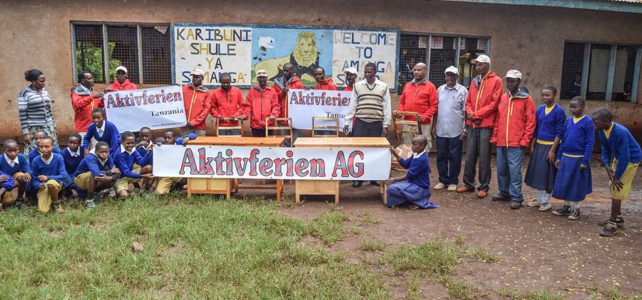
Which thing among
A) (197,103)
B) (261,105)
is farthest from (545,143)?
(197,103)

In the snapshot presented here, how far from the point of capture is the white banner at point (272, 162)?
6.40m

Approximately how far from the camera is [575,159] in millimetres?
5758

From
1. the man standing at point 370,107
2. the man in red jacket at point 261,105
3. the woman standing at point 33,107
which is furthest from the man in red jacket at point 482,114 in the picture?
the woman standing at point 33,107

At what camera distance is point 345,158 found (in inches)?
252

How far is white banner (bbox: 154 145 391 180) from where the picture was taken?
21.0 ft

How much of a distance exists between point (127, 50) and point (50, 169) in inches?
168

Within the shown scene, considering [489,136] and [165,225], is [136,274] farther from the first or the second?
[489,136]

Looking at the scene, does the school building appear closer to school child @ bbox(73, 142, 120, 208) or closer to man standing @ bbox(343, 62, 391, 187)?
man standing @ bbox(343, 62, 391, 187)

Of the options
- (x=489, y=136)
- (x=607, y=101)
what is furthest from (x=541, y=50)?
(x=489, y=136)

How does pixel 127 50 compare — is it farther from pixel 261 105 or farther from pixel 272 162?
pixel 272 162

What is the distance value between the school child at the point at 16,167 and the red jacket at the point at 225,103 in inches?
112

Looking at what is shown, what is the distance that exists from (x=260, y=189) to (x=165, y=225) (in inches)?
80.5

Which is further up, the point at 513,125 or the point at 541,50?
the point at 541,50

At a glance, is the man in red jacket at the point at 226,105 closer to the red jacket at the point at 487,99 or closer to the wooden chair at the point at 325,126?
the wooden chair at the point at 325,126
